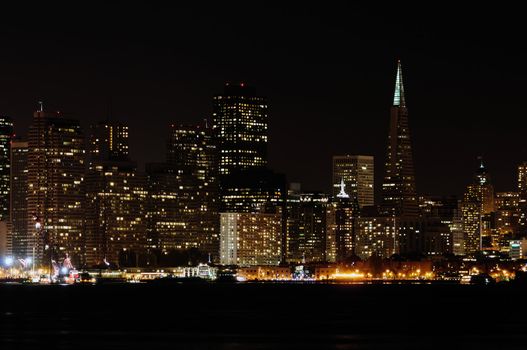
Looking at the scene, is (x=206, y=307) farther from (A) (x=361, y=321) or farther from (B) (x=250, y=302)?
(A) (x=361, y=321)

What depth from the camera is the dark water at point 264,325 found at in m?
104

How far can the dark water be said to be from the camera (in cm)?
10369

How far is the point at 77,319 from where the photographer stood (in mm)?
140625

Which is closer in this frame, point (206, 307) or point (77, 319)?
point (77, 319)

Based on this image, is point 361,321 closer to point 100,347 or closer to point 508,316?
point 508,316

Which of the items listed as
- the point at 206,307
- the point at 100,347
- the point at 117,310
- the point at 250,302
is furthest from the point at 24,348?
the point at 250,302

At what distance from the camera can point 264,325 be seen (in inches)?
5059

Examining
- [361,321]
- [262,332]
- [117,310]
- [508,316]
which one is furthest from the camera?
[117,310]

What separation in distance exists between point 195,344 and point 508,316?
2208 inches

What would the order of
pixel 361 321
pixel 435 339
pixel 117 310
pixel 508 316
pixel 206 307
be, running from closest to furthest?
pixel 435 339 < pixel 361 321 < pixel 508 316 < pixel 117 310 < pixel 206 307

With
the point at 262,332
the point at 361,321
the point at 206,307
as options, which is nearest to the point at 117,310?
the point at 206,307

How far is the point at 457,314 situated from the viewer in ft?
494

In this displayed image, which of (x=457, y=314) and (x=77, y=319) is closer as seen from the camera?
(x=77, y=319)

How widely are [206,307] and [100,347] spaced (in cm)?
7412
